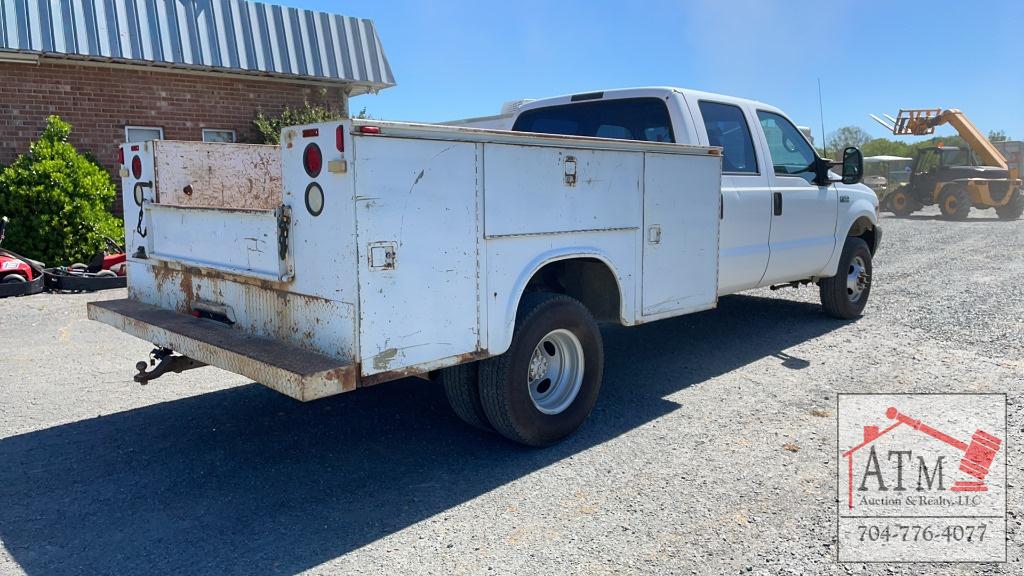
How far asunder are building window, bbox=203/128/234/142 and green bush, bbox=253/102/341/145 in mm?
476

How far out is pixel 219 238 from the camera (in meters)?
4.11

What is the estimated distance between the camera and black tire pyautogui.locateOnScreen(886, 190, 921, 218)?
Result: 26.3 metres

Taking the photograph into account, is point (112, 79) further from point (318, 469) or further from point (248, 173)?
point (318, 469)

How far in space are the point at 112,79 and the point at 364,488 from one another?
35.3ft

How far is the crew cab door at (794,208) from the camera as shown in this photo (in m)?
6.50

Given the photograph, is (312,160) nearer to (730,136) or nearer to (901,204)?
(730,136)

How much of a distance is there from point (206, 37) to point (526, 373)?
10786 millimetres

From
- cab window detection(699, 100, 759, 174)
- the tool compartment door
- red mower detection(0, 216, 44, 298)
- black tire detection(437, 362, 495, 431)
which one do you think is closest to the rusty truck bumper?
black tire detection(437, 362, 495, 431)

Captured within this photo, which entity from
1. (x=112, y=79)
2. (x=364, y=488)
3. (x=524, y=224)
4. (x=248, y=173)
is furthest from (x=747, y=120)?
(x=112, y=79)

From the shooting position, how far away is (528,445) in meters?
4.34

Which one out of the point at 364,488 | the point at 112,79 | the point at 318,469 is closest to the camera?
the point at 364,488

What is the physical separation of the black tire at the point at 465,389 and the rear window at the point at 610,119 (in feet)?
8.55

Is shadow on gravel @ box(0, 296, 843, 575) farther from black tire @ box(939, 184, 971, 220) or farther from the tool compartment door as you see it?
black tire @ box(939, 184, 971, 220)

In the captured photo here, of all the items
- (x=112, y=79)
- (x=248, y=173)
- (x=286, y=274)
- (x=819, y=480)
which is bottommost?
(x=819, y=480)
